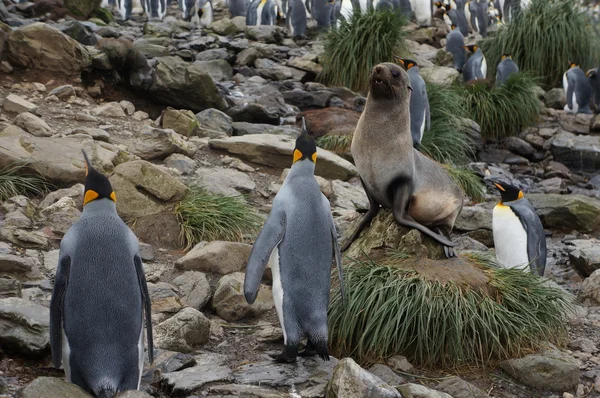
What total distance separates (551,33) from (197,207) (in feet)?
31.8

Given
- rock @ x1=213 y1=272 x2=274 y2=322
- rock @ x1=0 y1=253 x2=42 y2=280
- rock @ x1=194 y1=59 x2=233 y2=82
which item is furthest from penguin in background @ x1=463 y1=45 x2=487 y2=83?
rock @ x1=0 y1=253 x2=42 y2=280

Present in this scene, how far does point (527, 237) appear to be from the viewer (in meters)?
6.55

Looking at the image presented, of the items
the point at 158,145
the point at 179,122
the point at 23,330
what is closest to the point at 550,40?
the point at 179,122

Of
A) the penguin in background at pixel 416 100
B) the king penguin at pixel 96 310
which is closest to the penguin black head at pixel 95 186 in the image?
the king penguin at pixel 96 310

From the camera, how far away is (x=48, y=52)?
29.1 ft

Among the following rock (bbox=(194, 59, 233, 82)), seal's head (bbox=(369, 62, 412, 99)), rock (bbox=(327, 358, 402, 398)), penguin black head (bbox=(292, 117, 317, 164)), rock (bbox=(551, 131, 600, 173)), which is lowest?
rock (bbox=(551, 131, 600, 173))

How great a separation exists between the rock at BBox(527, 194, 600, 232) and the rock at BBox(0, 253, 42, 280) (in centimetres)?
550

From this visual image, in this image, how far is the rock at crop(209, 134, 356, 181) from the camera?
25.7 ft

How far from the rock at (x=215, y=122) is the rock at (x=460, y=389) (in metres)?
5.12

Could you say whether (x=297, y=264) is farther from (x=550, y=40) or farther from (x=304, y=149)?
(x=550, y=40)

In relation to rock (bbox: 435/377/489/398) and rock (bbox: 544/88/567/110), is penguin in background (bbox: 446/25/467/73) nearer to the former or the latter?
rock (bbox: 544/88/567/110)

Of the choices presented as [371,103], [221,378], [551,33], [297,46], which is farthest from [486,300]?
[297,46]

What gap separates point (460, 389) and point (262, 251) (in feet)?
4.08

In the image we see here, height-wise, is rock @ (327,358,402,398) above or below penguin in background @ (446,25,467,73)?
below
